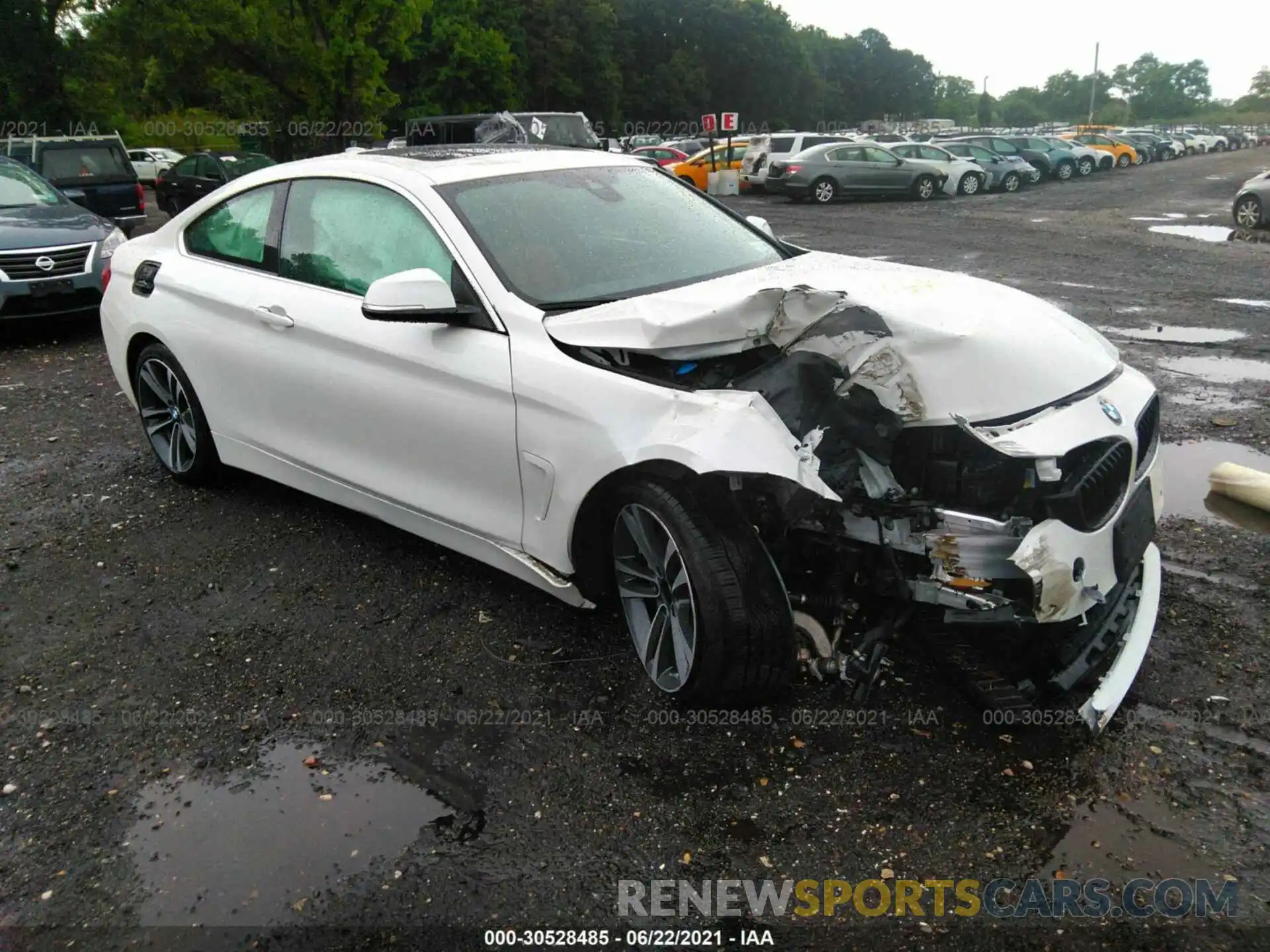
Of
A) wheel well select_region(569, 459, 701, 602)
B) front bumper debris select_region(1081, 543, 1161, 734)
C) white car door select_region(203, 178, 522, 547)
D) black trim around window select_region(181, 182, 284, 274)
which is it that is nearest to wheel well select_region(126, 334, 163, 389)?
black trim around window select_region(181, 182, 284, 274)

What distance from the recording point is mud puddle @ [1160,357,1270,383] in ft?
22.2

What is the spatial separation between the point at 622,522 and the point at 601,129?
64829 mm

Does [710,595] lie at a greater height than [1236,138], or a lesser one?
lesser

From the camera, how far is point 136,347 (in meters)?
5.16

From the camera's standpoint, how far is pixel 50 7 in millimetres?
27141

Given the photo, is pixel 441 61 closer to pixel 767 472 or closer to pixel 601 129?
pixel 601 129

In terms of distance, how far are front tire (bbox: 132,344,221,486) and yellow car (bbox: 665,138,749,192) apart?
2185cm

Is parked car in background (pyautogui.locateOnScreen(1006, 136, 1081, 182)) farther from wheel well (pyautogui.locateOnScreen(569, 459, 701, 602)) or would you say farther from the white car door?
wheel well (pyautogui.locateOnScreen(569, 459, 701, 602))

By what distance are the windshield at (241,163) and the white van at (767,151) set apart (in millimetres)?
11613

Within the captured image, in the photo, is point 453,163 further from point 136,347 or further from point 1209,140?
point 1209,140

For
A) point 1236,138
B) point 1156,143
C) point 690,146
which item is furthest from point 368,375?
point 1236,138

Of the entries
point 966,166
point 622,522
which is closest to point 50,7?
point 966,166
